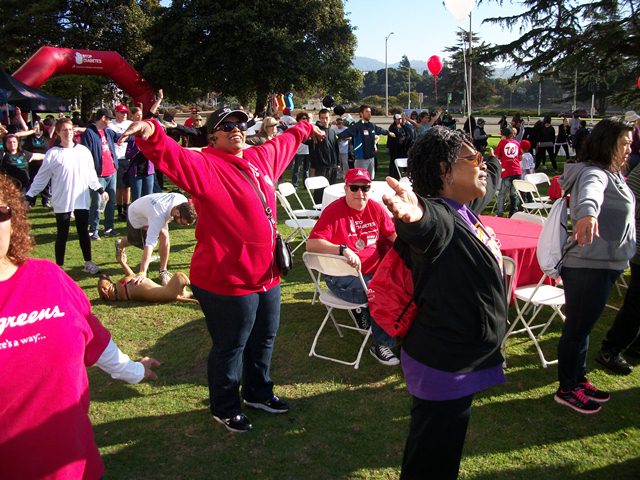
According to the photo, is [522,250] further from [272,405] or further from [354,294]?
[272,405]

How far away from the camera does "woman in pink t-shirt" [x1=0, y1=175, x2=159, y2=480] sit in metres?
1.50

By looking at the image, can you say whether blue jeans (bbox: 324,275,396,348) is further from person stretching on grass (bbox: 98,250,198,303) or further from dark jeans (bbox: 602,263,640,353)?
person stretching on grass (bbox: 98,250,198,303)

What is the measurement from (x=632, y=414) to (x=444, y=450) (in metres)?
2.32

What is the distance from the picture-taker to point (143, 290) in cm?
577

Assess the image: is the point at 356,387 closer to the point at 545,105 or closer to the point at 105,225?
the point at 105,225

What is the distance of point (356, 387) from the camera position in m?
4.11

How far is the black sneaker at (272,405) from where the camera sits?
146 inches

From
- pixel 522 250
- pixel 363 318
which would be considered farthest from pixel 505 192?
pixel 363 318

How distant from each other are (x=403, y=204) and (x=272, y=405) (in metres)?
2.56

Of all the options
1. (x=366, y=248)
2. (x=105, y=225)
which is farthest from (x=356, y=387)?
(x=105, y=225)

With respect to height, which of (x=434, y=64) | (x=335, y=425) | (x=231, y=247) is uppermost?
(x=434, y=64)

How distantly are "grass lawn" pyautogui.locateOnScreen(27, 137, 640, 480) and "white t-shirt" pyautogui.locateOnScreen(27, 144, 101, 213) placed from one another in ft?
7.88

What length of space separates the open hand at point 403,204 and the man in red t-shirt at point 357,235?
9.16 ft

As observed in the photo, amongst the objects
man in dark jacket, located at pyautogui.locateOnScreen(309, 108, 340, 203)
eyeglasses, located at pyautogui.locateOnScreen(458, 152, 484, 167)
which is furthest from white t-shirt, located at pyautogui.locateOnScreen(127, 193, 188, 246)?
man in dark jacket, located at pyautogui.locateOnScreen(309, 108, 340, 203)
